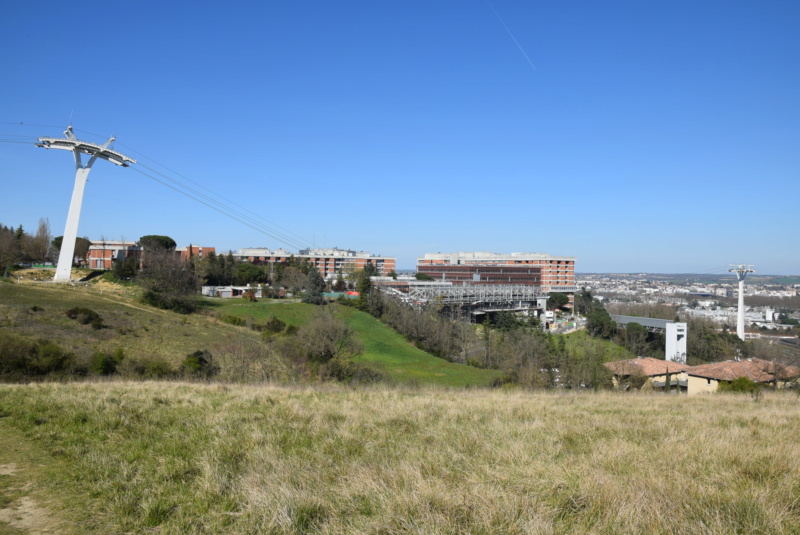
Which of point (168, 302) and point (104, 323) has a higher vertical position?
point (168, 302)

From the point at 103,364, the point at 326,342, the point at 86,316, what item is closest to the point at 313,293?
the point at 86,316

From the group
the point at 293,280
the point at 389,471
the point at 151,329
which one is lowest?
the point at 151,329

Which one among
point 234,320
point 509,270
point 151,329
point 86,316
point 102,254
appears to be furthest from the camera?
point 509,270

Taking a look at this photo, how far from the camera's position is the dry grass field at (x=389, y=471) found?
3.17 m

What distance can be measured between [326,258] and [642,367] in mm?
A: 92841

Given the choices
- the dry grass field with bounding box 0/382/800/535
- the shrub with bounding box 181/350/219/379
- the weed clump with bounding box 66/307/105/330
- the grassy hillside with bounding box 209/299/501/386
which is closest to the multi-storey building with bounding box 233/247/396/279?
the grassy hillside with bounding box 209/299/501/386

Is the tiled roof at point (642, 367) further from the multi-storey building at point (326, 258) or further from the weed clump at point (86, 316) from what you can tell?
the multi-storey building at point (326, 258)

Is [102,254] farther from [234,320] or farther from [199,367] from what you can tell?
[199,367]

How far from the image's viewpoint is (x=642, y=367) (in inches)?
1264

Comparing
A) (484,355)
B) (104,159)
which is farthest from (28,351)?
(484,355)

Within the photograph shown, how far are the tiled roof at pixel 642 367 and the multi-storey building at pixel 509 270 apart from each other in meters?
62.5

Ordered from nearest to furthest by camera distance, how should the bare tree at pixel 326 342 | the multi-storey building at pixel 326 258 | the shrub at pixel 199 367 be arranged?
the shrub at pixel 199 367 < the bare tree at pixel 326 342 < the multi-storey building at pixel 326 258

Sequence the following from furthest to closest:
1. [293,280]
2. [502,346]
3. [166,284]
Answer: [293,280] → [502,346] → [166,284]

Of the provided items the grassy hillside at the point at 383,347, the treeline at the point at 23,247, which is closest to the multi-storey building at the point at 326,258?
the treeline at the point at 23,247
